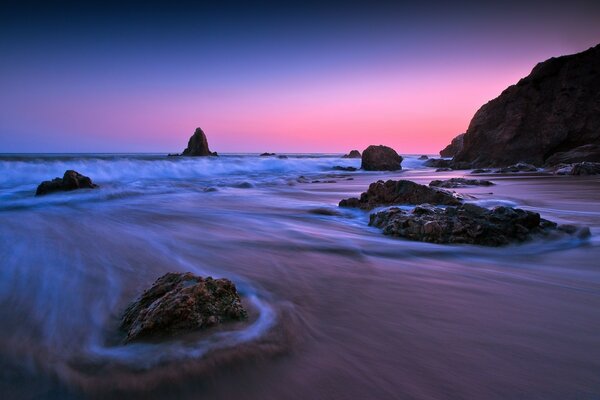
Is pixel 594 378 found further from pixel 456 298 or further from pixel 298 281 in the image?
pixel 298 281

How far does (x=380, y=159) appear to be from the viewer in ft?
93.7

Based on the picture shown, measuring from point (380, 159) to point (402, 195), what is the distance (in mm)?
23121

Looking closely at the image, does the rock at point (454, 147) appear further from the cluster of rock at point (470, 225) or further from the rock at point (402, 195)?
the cluster of rock at point (470, 225)

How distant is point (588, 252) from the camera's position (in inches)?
136

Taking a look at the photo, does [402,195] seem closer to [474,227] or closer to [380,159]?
[474,227]

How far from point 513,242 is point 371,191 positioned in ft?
9.77

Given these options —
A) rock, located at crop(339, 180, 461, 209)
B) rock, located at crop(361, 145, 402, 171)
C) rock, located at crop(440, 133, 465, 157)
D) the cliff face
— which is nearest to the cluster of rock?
rock, located at crop(339, 180, 461, 209)

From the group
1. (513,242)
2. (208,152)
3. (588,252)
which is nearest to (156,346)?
(513,242)

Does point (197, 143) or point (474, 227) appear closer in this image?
point (474, 227)

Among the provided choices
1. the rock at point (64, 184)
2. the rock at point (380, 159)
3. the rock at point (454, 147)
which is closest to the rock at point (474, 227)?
the rock at point (64, 184)

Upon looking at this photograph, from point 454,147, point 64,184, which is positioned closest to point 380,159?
point 64,184

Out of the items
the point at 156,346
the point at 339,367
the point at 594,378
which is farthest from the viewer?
the point at 156,346

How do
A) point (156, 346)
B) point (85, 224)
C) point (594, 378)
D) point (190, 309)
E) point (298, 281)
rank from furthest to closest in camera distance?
point (85, 224), point (298, 281), point (190, 309), point (156, 346), point (594, 378)

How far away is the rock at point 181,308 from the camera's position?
72.1 inches
